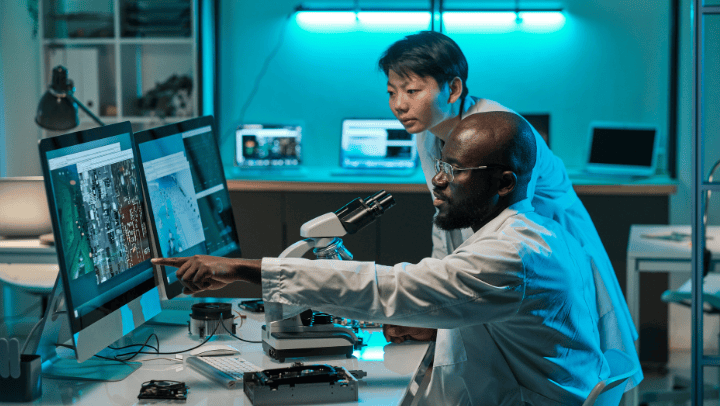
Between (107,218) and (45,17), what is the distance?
315 cm

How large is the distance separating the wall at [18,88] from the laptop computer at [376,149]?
6.04ft

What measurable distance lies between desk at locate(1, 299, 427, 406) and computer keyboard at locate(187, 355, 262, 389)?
0.4 inches

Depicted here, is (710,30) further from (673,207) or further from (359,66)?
(359,66)

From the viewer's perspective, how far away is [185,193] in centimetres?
157

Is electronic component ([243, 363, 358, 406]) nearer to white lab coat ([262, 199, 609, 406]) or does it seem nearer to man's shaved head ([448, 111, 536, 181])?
white lab coat ([262, 199, 609, 406])

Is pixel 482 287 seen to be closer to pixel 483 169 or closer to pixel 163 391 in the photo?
pixel 483 169

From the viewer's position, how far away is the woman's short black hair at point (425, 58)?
1.75 m

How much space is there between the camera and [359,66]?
13.4 feet

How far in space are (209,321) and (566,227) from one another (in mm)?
923

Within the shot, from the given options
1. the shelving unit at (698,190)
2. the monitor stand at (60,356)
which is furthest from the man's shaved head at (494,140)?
the shelving unit at (698,190)

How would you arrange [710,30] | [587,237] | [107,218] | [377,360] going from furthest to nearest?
[710,30] → [587,237] → [377,360] → [107,218]

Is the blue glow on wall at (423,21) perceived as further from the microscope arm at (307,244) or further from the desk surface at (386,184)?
the microscope arm at (307,244)

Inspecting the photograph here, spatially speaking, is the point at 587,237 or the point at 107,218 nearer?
the point at 107,218

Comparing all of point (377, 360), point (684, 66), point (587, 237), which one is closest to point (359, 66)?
point (684, 66)
